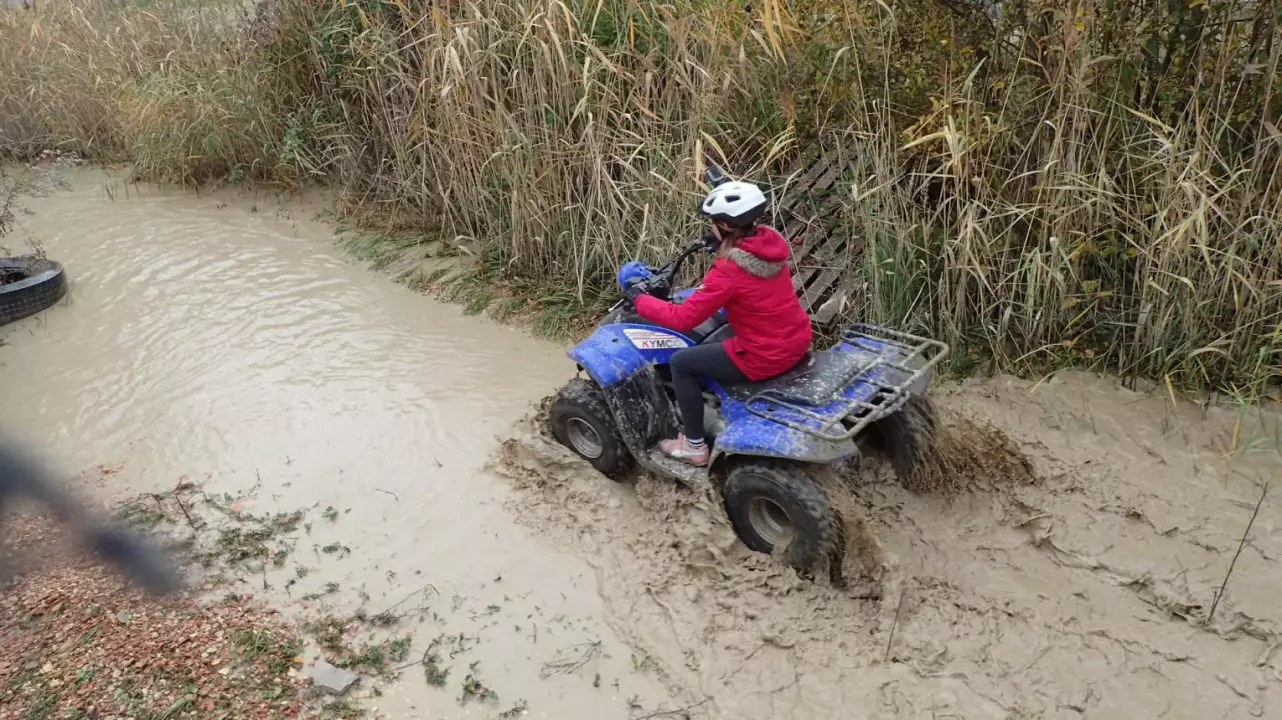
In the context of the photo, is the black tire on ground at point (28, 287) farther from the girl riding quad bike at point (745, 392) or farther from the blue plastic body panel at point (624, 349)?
the blue plastic body panel at point (624, 349)

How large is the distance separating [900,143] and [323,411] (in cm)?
355

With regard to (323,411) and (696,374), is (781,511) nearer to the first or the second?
(696,374)

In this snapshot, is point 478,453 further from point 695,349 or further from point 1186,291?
point 1186,291

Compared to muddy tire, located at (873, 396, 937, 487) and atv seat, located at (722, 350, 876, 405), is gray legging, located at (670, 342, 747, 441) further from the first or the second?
muddy tire, located at (873, 396, 937, 487)

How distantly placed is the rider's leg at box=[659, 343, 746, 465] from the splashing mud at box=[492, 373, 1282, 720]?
0.22 m

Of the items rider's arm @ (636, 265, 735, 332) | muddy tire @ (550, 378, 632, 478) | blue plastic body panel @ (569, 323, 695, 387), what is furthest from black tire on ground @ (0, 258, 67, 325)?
rider's arm @ (636, 265, 735, 332)

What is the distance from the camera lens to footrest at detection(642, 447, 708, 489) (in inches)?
134

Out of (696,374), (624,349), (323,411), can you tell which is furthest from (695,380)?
(323,411)

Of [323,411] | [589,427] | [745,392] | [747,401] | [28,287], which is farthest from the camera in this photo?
[28,287]

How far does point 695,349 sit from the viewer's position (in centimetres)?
333

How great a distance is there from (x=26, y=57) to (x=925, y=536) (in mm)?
9547

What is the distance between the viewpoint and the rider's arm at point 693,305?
3.12 metres

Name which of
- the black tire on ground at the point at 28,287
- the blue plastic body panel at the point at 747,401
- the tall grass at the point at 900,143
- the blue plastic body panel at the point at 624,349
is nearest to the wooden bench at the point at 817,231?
the tall grass at the point at 900,143

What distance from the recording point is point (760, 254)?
3025mm
